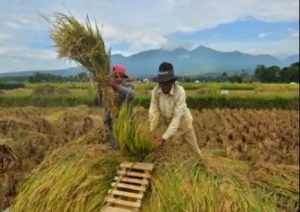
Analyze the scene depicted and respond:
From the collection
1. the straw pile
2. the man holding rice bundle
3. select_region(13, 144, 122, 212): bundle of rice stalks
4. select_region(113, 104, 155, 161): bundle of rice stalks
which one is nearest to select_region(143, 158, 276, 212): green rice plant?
the straw pile

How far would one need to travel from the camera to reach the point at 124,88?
4.60 m

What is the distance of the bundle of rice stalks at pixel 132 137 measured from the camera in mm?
4000

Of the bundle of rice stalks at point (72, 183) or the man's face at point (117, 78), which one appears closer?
the bundle of rice stalks at point (72, 183)

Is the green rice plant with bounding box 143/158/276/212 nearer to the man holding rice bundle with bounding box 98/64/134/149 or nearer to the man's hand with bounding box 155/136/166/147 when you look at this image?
the man's hand with bounding box 155/136/166/147

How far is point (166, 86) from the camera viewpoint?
4.61 m

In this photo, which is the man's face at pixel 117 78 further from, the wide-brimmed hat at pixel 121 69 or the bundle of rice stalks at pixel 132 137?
the bundle of rice stalks at pixel 132 137

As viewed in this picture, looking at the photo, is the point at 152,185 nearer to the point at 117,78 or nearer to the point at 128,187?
the point at 128,187

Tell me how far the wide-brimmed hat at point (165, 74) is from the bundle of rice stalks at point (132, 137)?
56 centimetres

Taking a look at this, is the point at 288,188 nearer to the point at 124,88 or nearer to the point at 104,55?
the point at 124,88

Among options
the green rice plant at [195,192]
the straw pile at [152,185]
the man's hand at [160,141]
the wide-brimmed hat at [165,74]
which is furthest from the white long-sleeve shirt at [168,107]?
the green rice plant at [195,192]

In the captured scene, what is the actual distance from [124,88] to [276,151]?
635cm

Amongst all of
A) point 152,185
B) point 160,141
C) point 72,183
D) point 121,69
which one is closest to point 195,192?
point 152,185

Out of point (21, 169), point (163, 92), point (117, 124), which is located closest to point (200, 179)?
point (117, 124)

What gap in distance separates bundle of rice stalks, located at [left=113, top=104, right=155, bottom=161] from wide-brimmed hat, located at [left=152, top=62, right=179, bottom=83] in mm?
561
